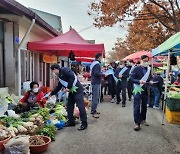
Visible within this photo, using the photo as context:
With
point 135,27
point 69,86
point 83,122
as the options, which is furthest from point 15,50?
point 135,27

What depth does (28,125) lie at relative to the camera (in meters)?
5.61

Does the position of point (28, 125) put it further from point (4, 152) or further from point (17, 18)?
point (17, 18)

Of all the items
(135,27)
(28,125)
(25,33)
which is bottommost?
(28,125)

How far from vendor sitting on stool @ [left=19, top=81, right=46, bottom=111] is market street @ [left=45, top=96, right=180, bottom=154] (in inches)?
52.9

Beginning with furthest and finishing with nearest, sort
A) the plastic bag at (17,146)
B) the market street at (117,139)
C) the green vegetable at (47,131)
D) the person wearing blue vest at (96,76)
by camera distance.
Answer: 1. the person wearing blue vest at (96,76)
2. the green vegetable at (47,131)
3. the market street at (117,139)
4. the plastic bag at (17,146)

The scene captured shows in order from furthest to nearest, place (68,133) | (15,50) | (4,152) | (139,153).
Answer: (15,50) → (68,133) → (139,153) → (4,152)

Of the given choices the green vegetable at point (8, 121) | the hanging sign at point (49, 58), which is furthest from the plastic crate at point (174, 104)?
the hanging sign at point (49, 58)

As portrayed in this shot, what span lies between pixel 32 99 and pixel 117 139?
115 inches

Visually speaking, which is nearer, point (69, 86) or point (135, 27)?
point (69, 86)

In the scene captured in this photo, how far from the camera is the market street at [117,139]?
205 inches

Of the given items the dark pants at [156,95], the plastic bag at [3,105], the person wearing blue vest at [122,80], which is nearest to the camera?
the plastic bag at [3,105]

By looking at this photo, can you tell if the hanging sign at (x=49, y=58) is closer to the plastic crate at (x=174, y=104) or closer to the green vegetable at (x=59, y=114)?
the green vegetable at (x=59, y=114)

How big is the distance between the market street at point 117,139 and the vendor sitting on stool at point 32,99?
1343mm

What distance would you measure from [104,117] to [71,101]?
6.06 ft
